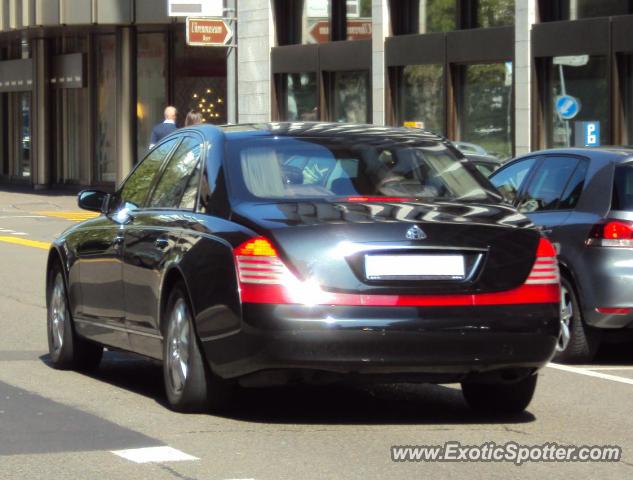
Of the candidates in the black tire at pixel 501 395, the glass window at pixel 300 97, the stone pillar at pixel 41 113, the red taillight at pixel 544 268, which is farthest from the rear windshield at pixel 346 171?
the stone pillar at pixel 41 113

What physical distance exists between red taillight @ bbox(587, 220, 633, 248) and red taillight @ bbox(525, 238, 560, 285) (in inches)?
99.5

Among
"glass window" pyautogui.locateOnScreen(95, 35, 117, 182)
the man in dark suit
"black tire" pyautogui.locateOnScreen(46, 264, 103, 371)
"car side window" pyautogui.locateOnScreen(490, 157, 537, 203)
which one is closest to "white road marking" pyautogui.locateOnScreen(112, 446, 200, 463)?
"black tire" pyautogui.locateOnScreen(46, 264, 103, 371)

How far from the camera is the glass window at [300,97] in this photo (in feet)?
104

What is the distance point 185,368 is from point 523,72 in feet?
59.0

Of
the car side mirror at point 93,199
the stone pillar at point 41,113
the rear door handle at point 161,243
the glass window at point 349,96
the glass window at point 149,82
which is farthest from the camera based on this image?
the stone pillar at point 41,113

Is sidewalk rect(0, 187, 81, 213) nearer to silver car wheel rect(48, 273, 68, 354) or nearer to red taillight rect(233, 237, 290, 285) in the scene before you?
silver car wheel rect(48, 273, 68, 354)

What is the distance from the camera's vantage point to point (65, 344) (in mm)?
9875

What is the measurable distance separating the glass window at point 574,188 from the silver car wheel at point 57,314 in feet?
11.7

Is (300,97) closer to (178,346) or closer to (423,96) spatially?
(423,96)

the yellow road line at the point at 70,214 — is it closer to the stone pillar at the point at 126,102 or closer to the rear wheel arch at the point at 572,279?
the stone pillar at the point at 126,102

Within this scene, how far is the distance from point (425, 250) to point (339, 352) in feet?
2.14

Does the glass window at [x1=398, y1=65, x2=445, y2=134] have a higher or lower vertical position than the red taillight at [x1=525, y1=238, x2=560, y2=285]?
higher

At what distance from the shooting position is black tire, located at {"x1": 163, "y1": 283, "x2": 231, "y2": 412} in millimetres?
7852

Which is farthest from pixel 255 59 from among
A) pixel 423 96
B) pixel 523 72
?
pixel 523 72
